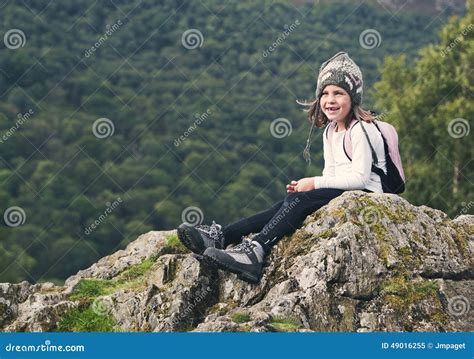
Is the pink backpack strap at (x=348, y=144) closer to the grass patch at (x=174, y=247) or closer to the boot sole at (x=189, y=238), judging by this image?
the boot sole at (x=189, y=238)

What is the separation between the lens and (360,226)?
767 cm

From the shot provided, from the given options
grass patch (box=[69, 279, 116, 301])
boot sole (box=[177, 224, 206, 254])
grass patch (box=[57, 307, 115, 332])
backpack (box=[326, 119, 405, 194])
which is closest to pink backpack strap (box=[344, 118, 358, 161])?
backpack (box=[326, 119, 405, 194])

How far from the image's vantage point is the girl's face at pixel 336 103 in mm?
8227

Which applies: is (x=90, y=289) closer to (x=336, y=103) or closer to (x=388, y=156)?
(x=336, y=103)

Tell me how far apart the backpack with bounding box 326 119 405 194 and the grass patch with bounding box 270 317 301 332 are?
1.89 meters

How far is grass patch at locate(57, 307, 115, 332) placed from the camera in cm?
753

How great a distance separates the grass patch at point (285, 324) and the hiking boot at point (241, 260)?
87 cm

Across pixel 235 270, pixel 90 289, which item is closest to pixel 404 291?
pixel 235 270

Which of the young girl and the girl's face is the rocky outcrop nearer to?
the young girl

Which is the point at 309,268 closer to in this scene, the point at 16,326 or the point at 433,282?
the point at 433,282

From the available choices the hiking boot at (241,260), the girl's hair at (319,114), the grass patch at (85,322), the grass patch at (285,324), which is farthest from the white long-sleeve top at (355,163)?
the grass patch at (85,322)

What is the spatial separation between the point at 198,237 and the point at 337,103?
1.75 metres

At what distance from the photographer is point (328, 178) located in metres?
8.19

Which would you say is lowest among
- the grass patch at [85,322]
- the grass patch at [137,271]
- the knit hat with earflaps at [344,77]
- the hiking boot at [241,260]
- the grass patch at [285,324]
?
the grass patch at [85,322]
